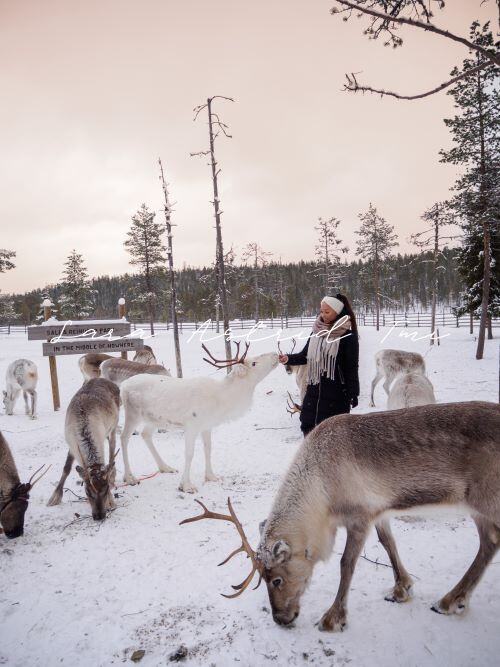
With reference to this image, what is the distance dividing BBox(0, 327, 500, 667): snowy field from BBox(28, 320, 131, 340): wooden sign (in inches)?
→ 264

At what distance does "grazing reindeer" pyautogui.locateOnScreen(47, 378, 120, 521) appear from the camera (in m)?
4.43

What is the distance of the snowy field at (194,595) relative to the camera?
2.48 m

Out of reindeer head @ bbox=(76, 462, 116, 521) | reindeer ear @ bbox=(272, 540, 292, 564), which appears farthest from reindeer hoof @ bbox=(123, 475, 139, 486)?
reindeer ear @ bbox=(272, 540, 292, 564)

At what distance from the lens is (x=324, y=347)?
4301 mm

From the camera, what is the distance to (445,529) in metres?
3.87

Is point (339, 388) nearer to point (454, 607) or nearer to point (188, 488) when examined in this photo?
point (454, 607)

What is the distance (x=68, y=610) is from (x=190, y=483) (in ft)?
8.00

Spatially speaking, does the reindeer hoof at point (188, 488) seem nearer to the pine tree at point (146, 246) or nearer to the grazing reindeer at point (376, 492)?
the grazing reindeer at point (376, 492)

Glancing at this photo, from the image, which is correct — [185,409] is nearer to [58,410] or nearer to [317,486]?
[317,486]

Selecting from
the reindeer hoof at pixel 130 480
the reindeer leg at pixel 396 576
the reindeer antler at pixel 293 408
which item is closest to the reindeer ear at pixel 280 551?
the reindeer leg at pixel 396 576

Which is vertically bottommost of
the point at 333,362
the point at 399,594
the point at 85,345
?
the point at 399,594

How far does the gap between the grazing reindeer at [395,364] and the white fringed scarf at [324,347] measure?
6.49 meters

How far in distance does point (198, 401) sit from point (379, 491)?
3.49 meters

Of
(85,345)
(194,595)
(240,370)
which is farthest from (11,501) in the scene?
(85,345)
